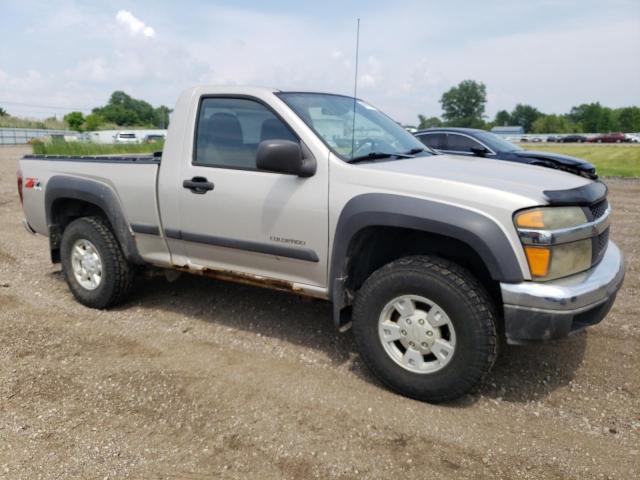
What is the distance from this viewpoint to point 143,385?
3389 millimetres

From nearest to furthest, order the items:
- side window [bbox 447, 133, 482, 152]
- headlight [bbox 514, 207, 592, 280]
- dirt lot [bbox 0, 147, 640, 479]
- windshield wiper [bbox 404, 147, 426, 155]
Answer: dirt lot [bbox 0, 147, 640, 479], headlight [bbox 514, 207, 592, 280], windshield wiper [bbox 404, 147, 426, 155], side window [bbox 447, 133, 482, 152]

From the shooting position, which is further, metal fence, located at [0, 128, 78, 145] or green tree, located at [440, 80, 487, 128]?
green tree, located at [440, 80, 487, 128]

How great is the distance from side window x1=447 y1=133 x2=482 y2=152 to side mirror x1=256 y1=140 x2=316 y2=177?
701 centimetres

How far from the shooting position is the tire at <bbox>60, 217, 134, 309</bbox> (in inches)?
179

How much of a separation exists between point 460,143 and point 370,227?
7223 millimetres

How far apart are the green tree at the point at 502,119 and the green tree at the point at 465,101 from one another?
21.3 meters

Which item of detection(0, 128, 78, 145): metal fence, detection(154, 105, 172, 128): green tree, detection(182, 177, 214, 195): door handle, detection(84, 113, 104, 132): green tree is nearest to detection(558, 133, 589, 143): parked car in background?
detection(0, 128, 78, 145): metal fence

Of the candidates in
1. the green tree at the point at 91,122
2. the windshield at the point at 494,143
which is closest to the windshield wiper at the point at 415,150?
the windshield at the point at 494,143

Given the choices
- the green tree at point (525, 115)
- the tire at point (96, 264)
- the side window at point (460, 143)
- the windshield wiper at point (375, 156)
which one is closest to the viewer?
the windshield wiper at point (375, 156)

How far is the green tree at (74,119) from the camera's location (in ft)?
221

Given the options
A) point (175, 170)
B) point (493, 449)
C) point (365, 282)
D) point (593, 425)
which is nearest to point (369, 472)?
point (493, 449)

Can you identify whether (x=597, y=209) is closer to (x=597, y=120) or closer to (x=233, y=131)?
(x=233, y=131)

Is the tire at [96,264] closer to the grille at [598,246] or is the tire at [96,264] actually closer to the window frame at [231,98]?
the window frame at [231,98]

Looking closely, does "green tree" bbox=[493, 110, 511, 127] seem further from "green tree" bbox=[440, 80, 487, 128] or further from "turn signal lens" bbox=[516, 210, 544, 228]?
"turn signal lens" bbox=[516, 210, 544, 228]
